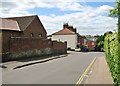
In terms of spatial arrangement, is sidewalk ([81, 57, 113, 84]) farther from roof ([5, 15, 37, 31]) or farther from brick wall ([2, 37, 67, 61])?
roof ([5, 15, 37, 31])

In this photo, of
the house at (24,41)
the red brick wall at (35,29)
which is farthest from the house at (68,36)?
the red brick wall at (35,29)

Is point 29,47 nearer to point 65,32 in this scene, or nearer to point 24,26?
point 24,26

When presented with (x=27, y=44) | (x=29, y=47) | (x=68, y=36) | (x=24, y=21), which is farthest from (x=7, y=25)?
(x=68, y=36)

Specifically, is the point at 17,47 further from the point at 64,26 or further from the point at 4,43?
the point at 64,26

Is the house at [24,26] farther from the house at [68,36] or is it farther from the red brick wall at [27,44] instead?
the house at [68,36]

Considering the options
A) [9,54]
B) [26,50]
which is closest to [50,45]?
[26,50]

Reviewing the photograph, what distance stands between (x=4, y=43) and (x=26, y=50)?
4.91m

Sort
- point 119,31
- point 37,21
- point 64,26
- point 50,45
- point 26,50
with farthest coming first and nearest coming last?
point 64,26
point 37,21
point 50,45
point 26,50
point 119,31

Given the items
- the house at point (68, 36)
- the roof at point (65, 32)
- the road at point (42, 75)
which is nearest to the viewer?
the road at point (42, 75)

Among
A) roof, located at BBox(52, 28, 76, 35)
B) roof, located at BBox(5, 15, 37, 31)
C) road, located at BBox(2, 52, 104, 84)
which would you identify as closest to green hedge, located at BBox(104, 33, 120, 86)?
road, located at BBox(2, 52, 104, 84)

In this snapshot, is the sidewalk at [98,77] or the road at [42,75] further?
the road at [42,75]

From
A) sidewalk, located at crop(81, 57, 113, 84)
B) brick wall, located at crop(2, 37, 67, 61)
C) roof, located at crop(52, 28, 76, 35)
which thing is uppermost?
roof, located at crop(52, 28, 76, 35)

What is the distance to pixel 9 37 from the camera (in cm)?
3003

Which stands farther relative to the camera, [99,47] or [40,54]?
[99,47]
